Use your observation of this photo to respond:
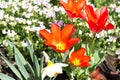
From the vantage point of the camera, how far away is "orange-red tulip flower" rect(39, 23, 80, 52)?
2453 millimetres

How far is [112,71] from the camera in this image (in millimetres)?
3328

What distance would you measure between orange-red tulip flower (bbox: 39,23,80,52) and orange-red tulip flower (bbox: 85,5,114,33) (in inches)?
5.4

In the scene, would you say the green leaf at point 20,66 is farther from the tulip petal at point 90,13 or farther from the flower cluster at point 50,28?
the tulip petal at point 90,13

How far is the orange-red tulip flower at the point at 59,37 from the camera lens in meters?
2.45

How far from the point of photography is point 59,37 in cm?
259

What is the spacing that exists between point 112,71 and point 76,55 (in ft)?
2.88

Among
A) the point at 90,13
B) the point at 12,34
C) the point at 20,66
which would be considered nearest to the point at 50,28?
the point at 12,34

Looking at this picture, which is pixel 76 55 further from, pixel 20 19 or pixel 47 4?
pixel 47 4

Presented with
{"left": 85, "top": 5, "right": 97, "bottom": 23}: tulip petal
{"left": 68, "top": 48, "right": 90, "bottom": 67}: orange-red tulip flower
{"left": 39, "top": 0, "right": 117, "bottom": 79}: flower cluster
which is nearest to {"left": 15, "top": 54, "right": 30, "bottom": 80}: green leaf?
{"left": 39, "top": 0, "right": 117, "bottom": 79}: flower cluster

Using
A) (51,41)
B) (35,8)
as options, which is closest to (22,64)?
(51,41)

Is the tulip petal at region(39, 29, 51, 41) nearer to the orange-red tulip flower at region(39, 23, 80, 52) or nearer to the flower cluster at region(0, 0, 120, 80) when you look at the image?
the orange-red tulip flower at region(39, 23, 80, 52)

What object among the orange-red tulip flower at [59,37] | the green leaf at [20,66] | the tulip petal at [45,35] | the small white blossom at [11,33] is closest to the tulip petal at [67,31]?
the orange-red tulip flower at [59,37]

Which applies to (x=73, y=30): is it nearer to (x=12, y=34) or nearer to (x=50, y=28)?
(x=50, y=28)

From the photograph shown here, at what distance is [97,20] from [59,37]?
0.30 m
